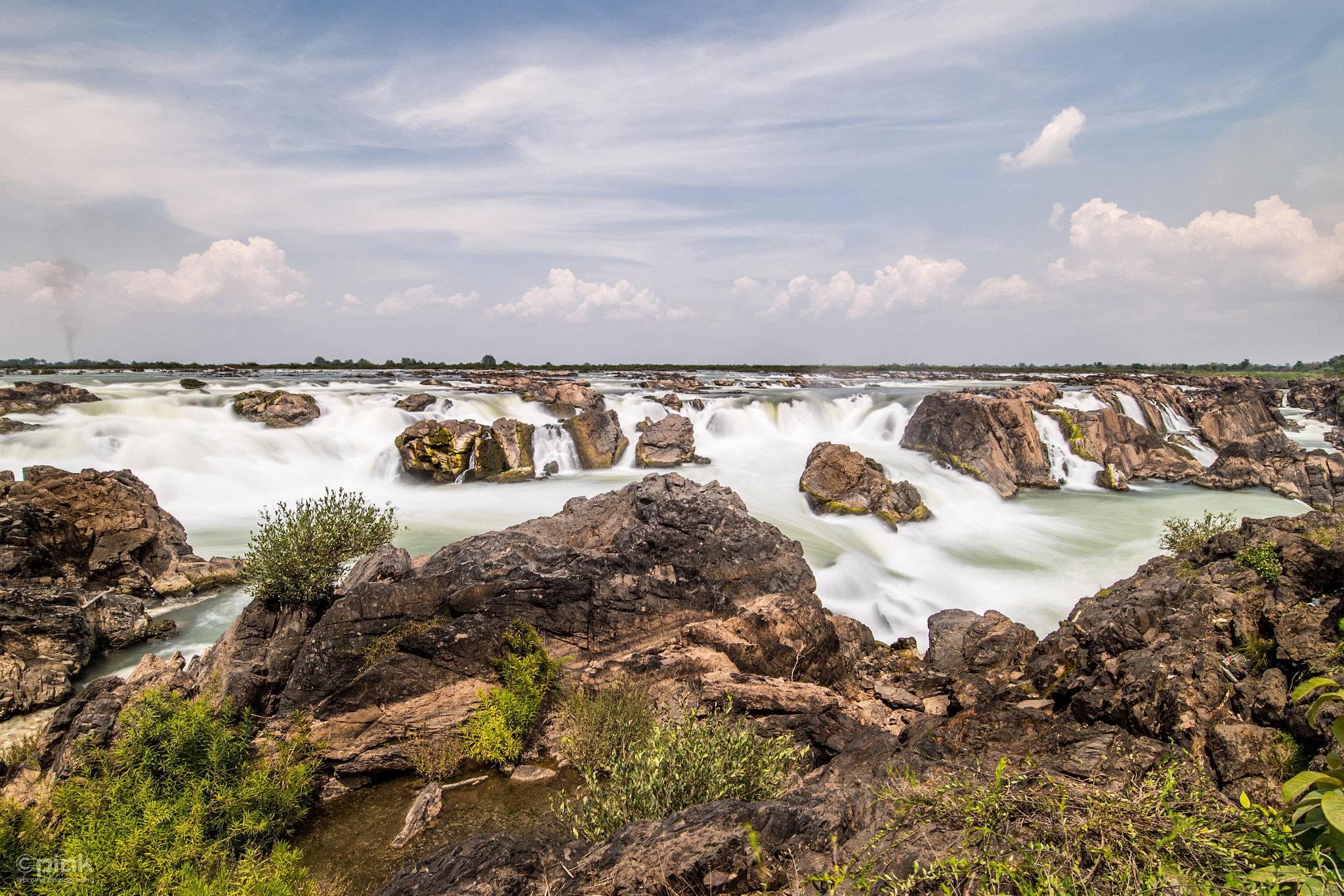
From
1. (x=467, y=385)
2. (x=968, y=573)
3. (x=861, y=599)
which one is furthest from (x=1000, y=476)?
(x=467, y=385)

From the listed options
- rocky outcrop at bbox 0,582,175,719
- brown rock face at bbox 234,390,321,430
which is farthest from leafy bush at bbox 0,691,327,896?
brown rock face at bbox 234,390,321,430

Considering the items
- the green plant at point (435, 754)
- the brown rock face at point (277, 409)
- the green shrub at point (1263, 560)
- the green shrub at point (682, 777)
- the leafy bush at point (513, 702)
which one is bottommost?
the green plant at point (435, 754)

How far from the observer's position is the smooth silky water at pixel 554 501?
12906 millimetres

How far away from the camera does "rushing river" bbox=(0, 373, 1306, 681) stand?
59.2ft

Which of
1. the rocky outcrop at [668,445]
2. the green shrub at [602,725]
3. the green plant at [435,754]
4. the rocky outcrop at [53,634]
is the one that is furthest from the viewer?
the rocky outcrop at [668,445]

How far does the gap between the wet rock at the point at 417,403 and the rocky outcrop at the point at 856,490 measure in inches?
966

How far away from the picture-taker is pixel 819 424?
41375mm

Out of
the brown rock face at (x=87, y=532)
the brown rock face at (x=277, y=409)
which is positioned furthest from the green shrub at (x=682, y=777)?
the brown rock face at (x=277, y=409)

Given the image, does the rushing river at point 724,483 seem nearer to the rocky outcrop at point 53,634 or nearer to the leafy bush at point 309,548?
the rocky outcrop at point 53,634

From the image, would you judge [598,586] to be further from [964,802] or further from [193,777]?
[964,802]

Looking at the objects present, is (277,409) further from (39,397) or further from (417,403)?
(39,397)

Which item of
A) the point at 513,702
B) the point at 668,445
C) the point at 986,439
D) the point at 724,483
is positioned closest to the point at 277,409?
the point at 668,445

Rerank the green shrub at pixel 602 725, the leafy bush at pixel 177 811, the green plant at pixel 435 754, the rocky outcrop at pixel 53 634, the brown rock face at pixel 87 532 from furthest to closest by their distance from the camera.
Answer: the brown rock face at pixel 87 532 < the rocky outcrop at pixel 53 634 < the green plant at pixel 435 754 < the green shrub at pixel 602 725 < the leafy bush at pixel 177 811

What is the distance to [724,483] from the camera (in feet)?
98.7
